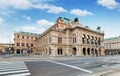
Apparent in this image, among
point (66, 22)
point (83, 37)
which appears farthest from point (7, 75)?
point (66, 22)

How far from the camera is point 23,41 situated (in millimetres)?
101938

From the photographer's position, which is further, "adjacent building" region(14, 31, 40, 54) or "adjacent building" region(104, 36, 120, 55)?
"adjacent building" region(104, 36, 120, 55)

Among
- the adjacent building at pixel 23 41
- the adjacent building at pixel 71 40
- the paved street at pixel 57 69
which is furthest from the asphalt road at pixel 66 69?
the adjacent building at pixel 23 41

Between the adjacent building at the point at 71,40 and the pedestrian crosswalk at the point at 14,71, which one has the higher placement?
the adjacent building at the point at 71,40

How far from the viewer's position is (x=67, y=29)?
240 feet

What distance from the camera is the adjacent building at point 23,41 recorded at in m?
99.0

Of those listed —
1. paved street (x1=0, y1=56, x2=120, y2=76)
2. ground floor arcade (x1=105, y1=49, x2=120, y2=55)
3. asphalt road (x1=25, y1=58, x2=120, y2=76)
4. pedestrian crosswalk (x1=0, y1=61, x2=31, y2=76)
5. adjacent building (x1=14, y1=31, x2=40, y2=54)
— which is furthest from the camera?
ground floor arcade (x1=105, y1=49, x2=120, y2=55)

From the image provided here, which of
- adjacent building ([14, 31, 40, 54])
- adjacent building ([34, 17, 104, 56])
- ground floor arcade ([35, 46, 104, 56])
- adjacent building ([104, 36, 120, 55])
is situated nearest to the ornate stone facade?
adjacent building ([104, 36, 120, 55])

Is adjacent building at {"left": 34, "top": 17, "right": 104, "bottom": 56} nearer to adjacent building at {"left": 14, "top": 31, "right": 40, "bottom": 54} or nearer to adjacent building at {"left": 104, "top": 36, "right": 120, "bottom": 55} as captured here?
adjacent building at {"left": 14, "top": 31, "right": 40, "bottom": 54}

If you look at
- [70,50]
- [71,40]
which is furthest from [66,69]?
[71,40]

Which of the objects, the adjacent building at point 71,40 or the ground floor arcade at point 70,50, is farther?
the adjacent building at point 71,40

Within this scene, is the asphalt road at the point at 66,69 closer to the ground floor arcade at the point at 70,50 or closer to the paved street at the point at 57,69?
the paved street at the point at 57,69

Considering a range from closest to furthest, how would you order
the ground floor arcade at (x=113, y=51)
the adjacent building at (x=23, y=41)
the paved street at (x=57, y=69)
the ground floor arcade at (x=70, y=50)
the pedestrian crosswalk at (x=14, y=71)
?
the pedestrian crosswalk at (x=14, y=71), the paved street at (x=57, y=69), the ground floor arcade at (x=70, y=50), the adjacent building at (x=23, y=41), the ground floor arcade at (x=113, y=51)

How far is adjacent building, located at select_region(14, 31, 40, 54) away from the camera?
99.0m
